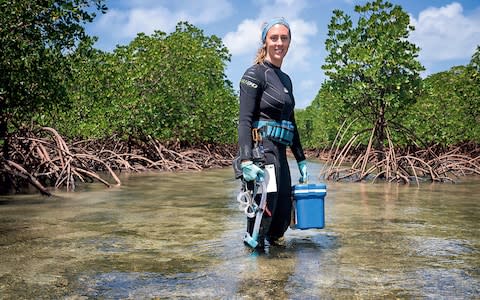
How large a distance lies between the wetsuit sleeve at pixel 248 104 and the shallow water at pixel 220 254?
2.73ft

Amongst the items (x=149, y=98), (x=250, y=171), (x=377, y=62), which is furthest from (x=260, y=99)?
(x=149, y=98)

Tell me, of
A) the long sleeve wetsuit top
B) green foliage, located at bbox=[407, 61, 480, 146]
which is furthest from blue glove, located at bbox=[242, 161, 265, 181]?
green foliage, located at bbox=[407, 61, 480, 146]

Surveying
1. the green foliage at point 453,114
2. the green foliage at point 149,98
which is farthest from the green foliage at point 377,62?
the green foliage at point 149,98

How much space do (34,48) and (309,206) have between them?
5.36 m

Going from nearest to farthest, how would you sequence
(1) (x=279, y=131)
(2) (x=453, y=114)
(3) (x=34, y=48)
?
(1) (x=279, y=131)
(3) (x=34, y=48)
(2) (x=453, y=114)

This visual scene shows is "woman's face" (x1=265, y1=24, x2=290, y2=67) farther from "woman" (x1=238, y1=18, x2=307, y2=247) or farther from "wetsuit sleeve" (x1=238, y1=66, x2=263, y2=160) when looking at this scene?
"wetsuit sleeve" (x1=238, y1=66, x2=263, y2=160)

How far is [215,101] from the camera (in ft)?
69.9

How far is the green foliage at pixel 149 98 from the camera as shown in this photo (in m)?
15.3

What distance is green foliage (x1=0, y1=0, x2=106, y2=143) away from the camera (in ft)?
23.6

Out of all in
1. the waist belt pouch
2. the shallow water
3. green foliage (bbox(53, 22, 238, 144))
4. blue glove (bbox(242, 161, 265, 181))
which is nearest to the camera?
the shallow water

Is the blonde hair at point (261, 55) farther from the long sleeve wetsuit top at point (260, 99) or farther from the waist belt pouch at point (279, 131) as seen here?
the waist belt pouch at point (279, 131)

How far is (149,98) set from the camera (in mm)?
16688

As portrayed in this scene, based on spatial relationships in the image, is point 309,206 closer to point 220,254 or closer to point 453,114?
point 220,254

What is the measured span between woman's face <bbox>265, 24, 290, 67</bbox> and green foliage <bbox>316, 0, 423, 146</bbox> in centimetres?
858
